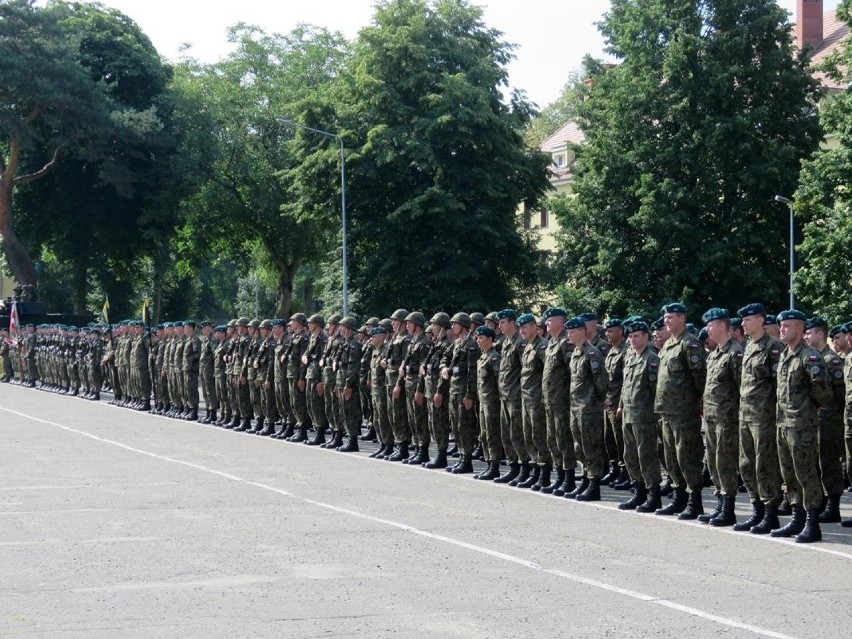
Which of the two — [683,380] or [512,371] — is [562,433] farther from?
[683,380]

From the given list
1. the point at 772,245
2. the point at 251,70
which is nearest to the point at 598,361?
the point at 772,245

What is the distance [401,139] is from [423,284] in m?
4.23

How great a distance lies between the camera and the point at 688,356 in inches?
460

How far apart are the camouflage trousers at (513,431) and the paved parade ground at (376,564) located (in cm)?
47

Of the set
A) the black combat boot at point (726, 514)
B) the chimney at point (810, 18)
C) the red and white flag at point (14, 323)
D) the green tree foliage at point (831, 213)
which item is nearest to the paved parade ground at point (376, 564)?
the black combat boot at point (726, 514)

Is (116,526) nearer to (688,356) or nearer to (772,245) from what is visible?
(688,356)

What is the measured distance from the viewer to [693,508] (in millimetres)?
11523

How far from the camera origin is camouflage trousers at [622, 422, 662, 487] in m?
12.0

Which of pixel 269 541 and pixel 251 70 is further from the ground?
pixel 251 70

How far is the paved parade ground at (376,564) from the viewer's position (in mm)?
7156

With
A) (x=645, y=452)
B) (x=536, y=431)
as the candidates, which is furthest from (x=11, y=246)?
(x=645, y=452)

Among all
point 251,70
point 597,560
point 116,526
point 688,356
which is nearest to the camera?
point 597,560

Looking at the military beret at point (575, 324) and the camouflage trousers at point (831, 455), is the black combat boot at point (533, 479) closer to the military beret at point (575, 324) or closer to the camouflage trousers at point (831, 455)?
the military beret at point (575, 324)

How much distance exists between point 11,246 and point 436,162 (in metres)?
21.2
